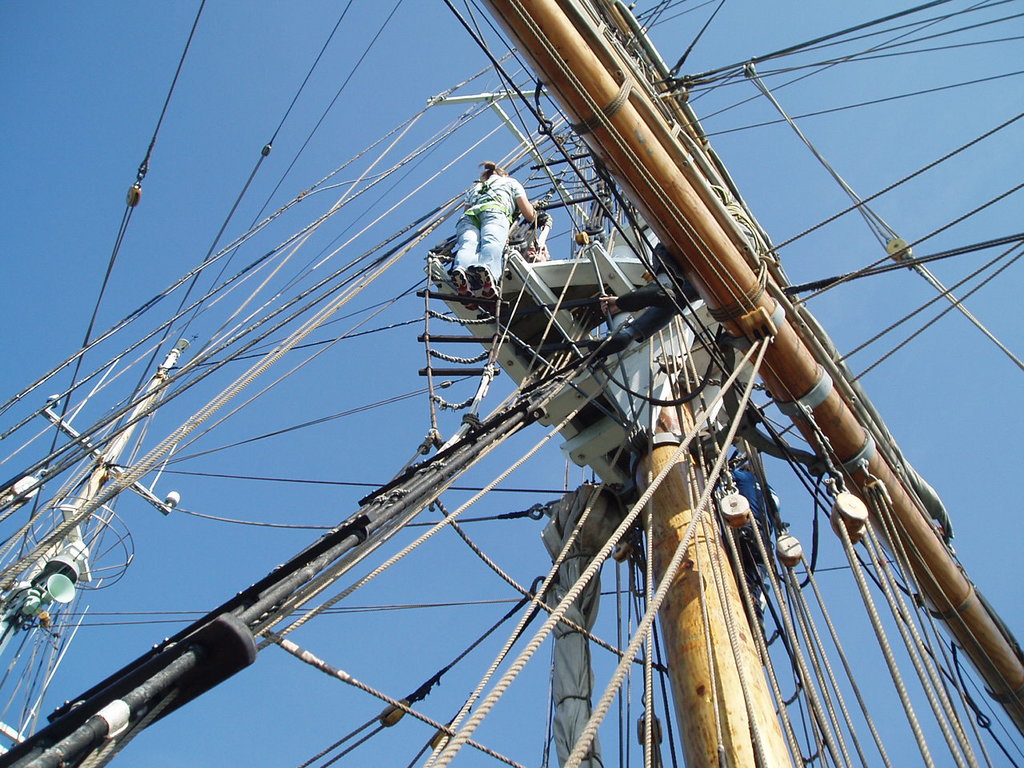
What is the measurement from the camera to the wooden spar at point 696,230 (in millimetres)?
3939

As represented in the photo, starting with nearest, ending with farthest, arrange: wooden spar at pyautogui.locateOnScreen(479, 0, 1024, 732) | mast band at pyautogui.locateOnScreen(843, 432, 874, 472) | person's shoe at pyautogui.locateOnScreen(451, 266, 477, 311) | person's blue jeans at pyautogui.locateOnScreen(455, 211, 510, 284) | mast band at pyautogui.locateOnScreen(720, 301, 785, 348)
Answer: wooden spar at pyautogui.locateOnScreen(479, 0, 1024, 732)
mast band at pyautogui.locateOnScreen(720, 301, 785, 348)
mast band at pyautogui.locateOnScreen(843, 432, 874, 472)
person's shoe at pyautogui.locateOnScreen(451, 266, 477, 311)
person's blue jeans at pyautogui.locateOnScreen(455, 211, 510, 284)

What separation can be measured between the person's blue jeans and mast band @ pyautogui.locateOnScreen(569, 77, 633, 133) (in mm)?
1366

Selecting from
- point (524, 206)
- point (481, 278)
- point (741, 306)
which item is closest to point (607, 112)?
point (741, 306)

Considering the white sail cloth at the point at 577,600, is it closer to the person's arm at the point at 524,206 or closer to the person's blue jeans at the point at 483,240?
the person's blue jeans at the point at 483,240

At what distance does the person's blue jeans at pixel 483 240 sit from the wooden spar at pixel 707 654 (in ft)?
6.12

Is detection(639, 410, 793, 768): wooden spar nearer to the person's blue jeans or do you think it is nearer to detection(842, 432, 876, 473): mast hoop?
detection(842, 432, 876, 473): mast hoop

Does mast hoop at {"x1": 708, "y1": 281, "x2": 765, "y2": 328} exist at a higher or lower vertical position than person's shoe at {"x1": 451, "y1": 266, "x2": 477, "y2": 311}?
lower

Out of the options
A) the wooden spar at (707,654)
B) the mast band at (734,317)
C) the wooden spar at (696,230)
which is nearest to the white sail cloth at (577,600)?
the wooden spar at (707,654)

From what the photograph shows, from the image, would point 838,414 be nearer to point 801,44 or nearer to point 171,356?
point 801,44

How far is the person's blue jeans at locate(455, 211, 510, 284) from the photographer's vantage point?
532cm

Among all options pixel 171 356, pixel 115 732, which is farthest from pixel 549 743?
pixel 171 356

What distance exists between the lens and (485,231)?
5.52 meters

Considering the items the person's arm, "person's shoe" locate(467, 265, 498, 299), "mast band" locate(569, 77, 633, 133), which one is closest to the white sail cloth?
"person's shoe" locate(467, 265, 498, 299)

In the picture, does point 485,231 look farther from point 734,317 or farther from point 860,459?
point 860,459
